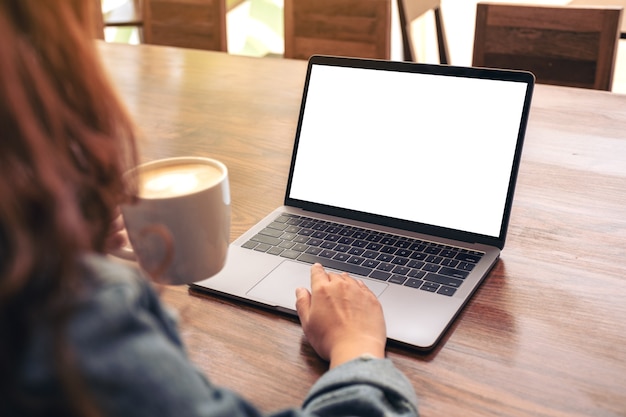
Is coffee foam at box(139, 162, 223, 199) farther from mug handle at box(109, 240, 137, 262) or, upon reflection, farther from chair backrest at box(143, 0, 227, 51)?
chair backrest at box(143, 0, 227, 51)

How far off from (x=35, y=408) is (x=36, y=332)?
1.6 inches

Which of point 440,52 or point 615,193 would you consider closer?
point 615,193

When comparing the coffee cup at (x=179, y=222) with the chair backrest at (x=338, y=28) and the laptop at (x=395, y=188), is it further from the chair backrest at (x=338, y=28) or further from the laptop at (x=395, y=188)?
the chair backrest at (x=338, y=28)

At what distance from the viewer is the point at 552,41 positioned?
170 centimetres

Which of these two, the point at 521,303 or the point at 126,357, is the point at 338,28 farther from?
the point at 126,357

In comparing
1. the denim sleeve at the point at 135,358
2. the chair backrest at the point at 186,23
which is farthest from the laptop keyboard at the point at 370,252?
the chair backrest at the point at 186,23

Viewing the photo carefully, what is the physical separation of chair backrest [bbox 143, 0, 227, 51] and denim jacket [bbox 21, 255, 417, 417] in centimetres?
197

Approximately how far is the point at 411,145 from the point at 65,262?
575 millimetres

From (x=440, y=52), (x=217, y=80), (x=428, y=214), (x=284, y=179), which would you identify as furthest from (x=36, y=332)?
(x=440, y=52)

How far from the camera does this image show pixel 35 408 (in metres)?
0.37

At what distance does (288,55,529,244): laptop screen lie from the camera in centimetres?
83

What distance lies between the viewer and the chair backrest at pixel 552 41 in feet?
5.36

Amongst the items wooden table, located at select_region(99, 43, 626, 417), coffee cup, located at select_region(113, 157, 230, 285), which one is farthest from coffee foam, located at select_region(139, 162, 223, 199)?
wooden table, located at select_region(99, 43, 626, 417)

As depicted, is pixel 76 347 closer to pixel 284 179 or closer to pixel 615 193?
pixel 284 179
